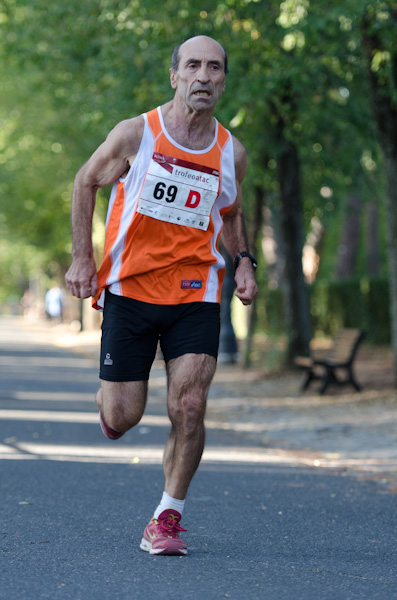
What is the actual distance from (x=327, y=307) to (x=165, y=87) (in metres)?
17.3

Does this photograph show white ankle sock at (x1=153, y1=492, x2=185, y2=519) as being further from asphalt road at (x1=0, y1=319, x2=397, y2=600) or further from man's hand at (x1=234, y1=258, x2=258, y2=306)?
man's hand at (x1=234, y1=258, x2=258, y2=306)

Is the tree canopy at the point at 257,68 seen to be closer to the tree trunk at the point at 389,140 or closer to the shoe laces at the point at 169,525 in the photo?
the tree trunk at the point at 389,140

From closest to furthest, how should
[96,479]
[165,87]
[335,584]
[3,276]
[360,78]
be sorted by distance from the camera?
1. [335,584]
2. [96,479]
3. [165,87]
4. [360,78]
5. [3,276]

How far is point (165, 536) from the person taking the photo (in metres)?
5.14

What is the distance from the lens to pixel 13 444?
9.73 meters

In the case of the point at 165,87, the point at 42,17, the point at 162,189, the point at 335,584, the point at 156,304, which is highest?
the point at 42,17

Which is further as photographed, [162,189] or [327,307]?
[327,307]

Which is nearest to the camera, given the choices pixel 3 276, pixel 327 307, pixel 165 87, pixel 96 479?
pixel 96 479

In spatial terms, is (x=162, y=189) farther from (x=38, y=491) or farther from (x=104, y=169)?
(x=38, y=491)

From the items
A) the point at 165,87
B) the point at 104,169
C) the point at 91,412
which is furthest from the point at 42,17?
the point at 104,169

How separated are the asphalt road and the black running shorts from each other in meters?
0.83

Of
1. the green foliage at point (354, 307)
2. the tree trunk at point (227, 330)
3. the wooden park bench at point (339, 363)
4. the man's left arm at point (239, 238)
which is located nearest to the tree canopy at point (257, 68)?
the tree trunk at point (227, 330)

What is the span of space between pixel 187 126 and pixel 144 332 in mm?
920

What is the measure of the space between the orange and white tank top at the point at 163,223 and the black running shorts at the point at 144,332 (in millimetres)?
44
